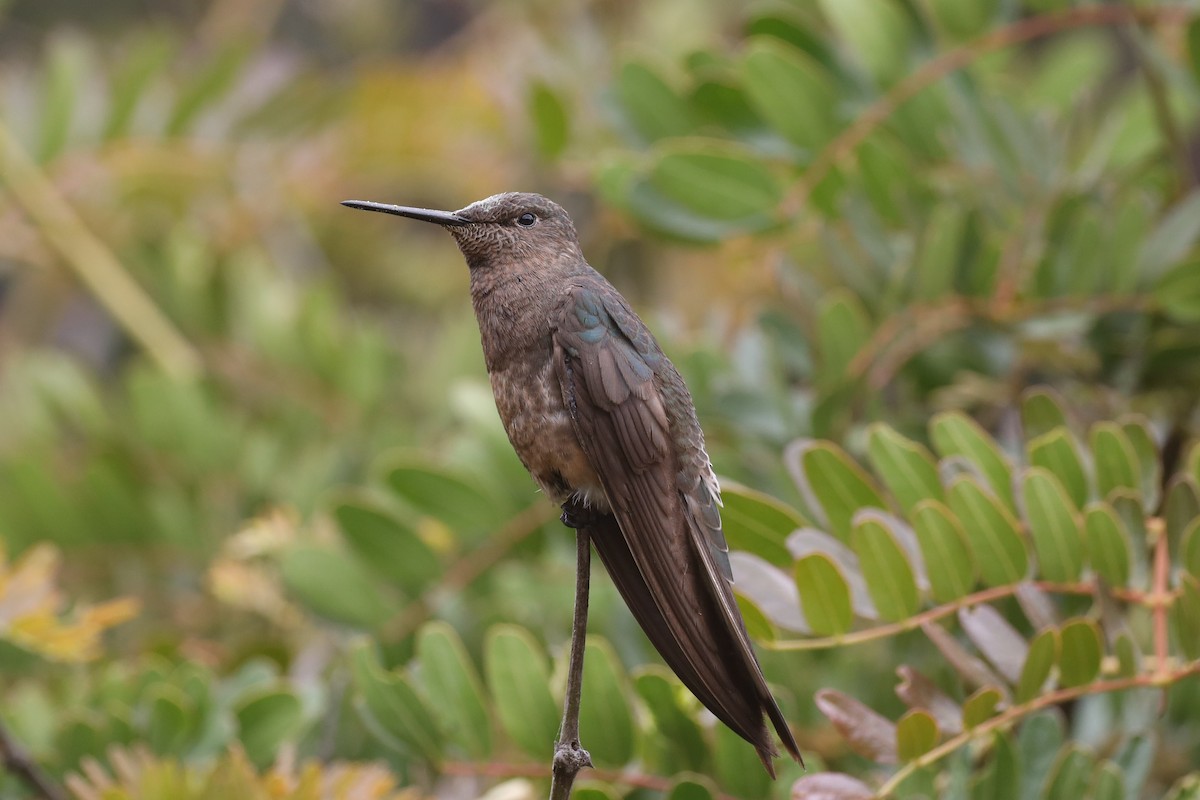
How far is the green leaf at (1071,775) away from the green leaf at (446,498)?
3.12ft

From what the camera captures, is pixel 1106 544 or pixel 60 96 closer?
pixel 1106 544

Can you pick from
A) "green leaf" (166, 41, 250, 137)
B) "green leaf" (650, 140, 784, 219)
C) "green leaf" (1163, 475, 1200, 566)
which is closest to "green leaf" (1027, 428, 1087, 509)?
"green leaf" (1163, 475, 1200, 566)

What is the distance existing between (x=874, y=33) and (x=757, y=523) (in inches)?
42.9

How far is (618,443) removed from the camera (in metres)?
1.25

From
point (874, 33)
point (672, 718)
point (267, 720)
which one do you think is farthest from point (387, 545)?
point (874, 33)

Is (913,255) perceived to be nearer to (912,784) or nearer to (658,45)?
(912,784)

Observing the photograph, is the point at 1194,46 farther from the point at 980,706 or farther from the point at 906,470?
the point at 980,706

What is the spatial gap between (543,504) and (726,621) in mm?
1000

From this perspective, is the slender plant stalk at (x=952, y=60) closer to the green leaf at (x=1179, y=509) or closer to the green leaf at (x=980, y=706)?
the green leaf at (x=1179, y=509)

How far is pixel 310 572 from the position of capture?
212cm

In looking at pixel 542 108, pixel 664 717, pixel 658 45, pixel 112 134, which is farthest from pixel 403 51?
pixel 664 717

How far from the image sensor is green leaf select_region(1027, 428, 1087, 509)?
5.70 feet

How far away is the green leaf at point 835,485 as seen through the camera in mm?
1675

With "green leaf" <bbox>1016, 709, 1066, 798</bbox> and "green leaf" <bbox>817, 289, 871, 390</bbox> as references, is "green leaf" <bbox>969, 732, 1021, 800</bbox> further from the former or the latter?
"green leaf" <bbox>817, 289, 871, 390</bbox>
